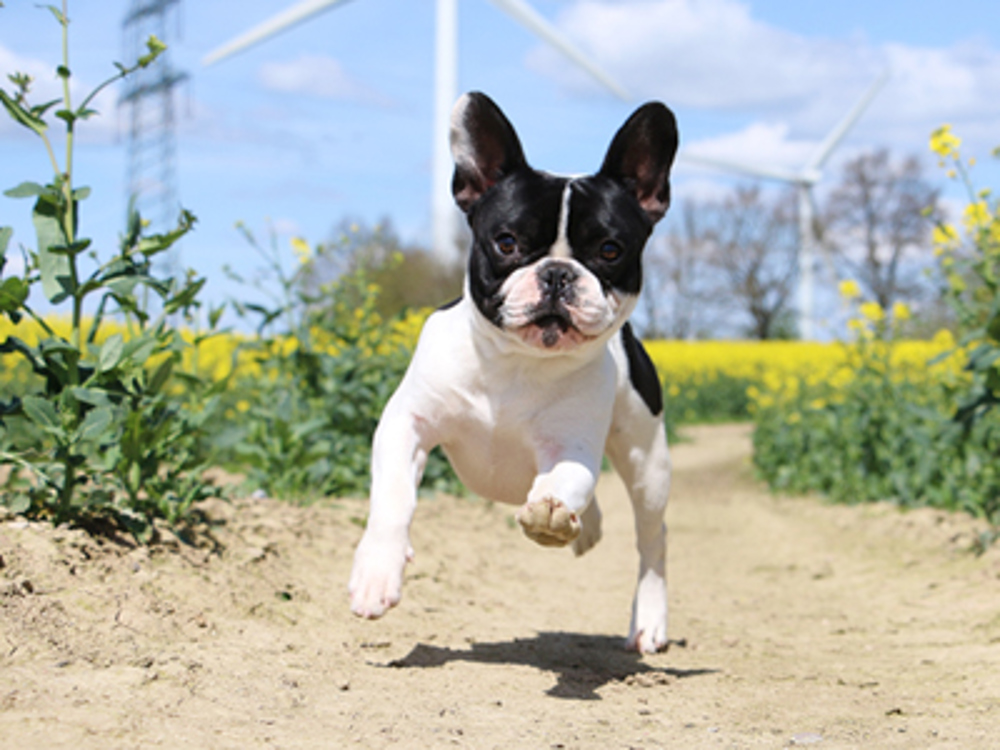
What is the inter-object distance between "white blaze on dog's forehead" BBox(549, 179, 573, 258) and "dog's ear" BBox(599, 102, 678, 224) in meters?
0.35

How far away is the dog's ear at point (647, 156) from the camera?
3.42m

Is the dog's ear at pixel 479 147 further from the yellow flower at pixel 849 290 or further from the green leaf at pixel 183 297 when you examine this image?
the yellow flower at pixel 849 290

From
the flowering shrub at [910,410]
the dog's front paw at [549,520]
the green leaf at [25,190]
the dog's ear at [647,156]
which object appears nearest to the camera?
the dog's front paw at [549,520]

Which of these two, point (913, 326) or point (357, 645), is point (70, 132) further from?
point (913, 326)

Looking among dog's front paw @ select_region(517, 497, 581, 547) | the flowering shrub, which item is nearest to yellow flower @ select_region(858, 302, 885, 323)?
the flowering shrub

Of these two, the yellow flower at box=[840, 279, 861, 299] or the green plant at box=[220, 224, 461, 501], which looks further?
the yellow flower at box=[840, 279, 861, 299]

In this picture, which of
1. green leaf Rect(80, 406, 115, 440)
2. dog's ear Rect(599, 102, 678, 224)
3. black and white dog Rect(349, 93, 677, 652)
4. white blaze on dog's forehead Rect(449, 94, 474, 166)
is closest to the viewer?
black and white dog Rect(349, 93, 677, 652)

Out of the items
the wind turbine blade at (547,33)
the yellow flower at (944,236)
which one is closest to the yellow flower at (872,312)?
the yellow flower at (944,236)

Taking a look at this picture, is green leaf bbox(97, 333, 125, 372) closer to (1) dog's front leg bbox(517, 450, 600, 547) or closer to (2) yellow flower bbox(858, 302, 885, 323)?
(1) dog's front leg bbox(517, 450, 600, 547)

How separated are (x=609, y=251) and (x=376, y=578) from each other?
1.21 m

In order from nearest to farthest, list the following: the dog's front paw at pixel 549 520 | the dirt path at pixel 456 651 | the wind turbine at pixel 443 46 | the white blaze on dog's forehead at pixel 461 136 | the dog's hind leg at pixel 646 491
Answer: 1. the dirt path at pixel 456 651
2. the dog's front paw at pixel 549 520
3. the white blaze on dog's forehead at pixel 461 136
4. the dog's hind leg at pixel 646 491
5. the wind turbine at pixel 443 46

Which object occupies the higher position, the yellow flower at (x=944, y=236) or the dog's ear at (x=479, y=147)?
the yellow flower at (x=944, y=236)

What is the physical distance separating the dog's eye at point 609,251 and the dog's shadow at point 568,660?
1395 mm

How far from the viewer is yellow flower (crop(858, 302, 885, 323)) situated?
8.45 m
